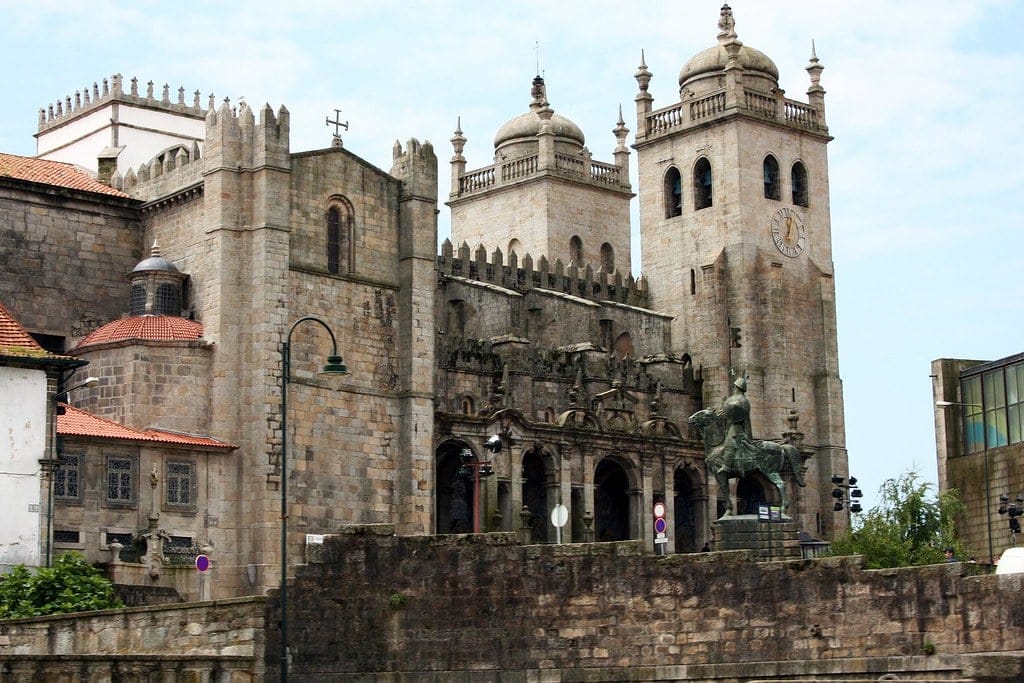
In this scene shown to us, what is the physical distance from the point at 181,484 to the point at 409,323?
10578mm

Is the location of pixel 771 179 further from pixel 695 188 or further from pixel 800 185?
pixel 695 188

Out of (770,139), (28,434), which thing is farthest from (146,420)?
(770,139)

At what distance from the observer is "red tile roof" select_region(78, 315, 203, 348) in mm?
60375

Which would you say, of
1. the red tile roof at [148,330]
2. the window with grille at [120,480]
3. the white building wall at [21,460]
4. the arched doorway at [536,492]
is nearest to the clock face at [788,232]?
the arched doorway at [536,492]

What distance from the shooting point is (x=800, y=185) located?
286 feet

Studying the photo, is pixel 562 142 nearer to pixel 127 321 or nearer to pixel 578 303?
pixel 578 303

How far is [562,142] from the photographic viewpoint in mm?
95125

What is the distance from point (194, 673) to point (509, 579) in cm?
702

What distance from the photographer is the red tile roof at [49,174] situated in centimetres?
6462

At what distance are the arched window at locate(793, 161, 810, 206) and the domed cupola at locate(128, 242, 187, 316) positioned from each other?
3387 centimetres

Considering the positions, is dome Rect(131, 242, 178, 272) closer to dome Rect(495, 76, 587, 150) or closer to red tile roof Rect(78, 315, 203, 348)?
red tile roof Rect(78, 315, 203, 348)

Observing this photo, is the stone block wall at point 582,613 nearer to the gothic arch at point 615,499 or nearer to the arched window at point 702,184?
the gothic arch at point 615,499

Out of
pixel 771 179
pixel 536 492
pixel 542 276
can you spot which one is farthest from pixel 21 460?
pixel 771 179

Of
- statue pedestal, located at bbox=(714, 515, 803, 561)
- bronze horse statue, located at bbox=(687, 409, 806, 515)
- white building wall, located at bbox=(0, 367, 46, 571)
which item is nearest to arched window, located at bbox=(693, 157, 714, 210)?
bronze horse statue, located at bbox=(687, 409, 806, 515)
